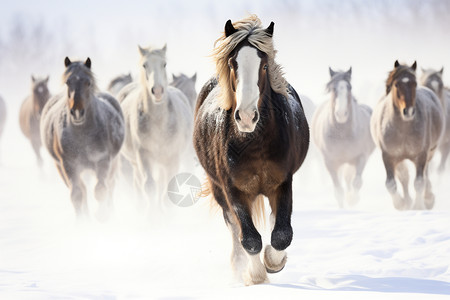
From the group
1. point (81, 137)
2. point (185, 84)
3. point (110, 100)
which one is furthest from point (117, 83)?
point (81, 137)

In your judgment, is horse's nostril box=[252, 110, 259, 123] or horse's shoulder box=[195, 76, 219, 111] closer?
horse's nostril box=[252, 110, 259, 123]

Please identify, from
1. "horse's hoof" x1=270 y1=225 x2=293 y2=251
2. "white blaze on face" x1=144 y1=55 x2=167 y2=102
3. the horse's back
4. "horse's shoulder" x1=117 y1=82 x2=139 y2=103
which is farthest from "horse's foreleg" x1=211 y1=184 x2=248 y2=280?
"horse's shoulder" x1=117 y1=82 x2=139 y2=103

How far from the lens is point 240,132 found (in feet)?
16.8

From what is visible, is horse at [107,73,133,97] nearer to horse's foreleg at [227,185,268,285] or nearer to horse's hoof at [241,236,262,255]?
horse's foreleg at [227,185,268,285]

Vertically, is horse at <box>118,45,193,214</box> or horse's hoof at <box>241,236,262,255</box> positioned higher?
horse at <box>118,45,193,214</box>

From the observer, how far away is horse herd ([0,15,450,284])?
514cm

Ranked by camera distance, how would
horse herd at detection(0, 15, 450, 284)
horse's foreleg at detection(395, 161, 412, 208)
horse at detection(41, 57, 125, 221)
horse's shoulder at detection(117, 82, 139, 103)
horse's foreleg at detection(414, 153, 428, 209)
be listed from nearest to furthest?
horse herd at detection(0, 15, 450, 284)
horse at detection(41, 57, 125, 221)
horse's foreleg at detection(414, 153, 428, 209)
horse's foreleg at detection(395, 161, 412, 208)
horse's shoulder at detection(117, 82, 139, 103)

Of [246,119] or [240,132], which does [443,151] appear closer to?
[240,132]

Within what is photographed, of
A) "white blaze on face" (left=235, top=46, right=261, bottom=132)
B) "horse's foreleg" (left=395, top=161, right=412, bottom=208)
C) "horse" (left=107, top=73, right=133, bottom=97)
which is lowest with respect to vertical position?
"horse's foreleg" (left=395, top=161, right=412, bottom=208)

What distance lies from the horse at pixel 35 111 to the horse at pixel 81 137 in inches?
267

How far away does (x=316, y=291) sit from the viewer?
4777mm

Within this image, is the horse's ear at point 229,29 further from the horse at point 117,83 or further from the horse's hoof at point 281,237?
the horse at point 117,83

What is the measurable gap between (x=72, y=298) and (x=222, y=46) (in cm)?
250

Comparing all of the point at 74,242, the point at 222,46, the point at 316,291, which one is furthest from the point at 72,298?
the point at 74,242
